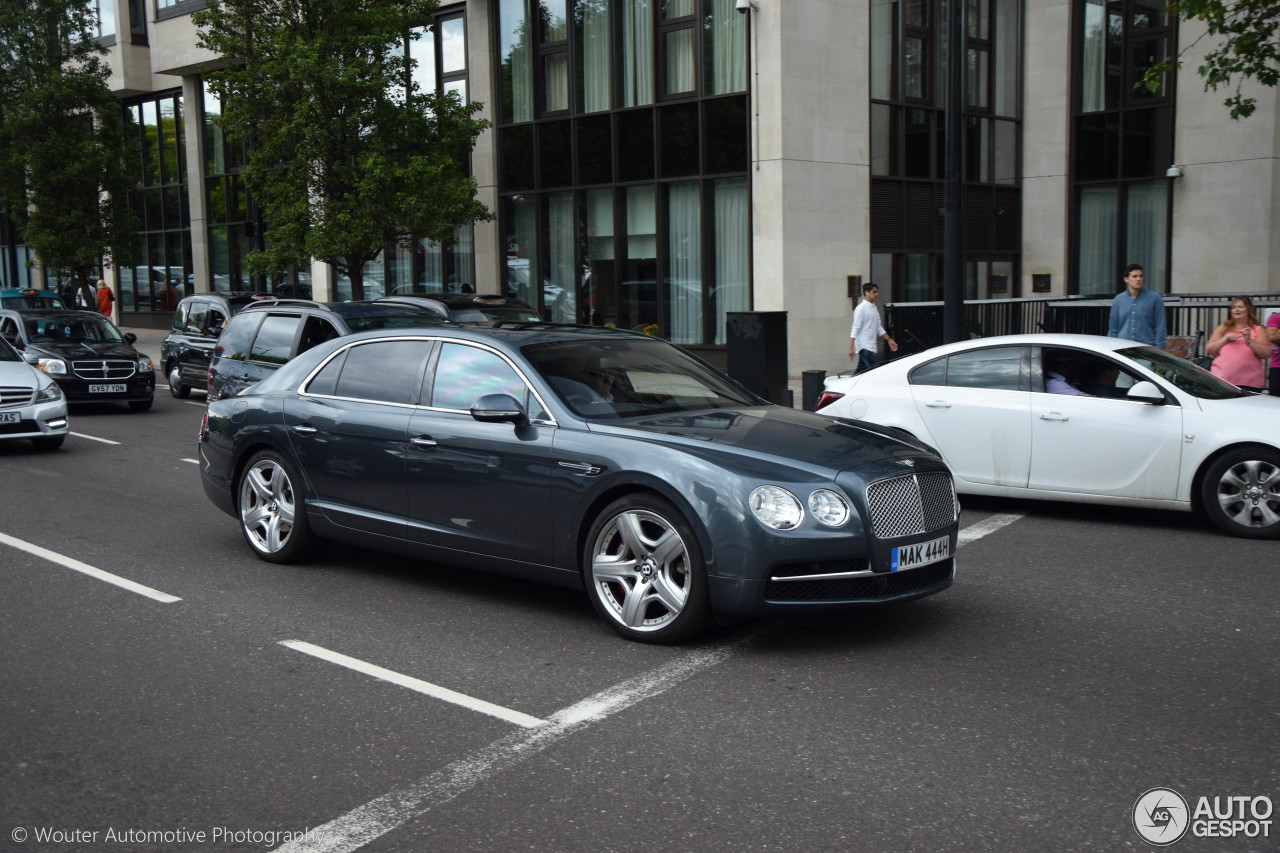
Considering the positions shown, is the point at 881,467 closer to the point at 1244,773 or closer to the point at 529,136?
the point at 1244,773

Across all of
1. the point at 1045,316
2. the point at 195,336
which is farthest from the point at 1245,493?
the point at 195,336

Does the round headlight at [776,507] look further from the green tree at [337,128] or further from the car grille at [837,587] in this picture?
→ the green tree at [337,128]

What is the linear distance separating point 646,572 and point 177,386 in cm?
1636

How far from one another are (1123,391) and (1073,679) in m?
4.46

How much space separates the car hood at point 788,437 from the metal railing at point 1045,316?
11.5 m

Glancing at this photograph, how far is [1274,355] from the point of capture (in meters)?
12.9

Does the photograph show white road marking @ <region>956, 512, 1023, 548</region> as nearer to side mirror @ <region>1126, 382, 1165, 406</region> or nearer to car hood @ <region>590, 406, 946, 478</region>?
side mirror @ <region>1126, 382, 1165, 406</region>

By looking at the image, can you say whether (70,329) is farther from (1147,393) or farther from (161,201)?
(161,201)

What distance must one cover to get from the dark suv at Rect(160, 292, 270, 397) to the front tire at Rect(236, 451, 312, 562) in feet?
39.3

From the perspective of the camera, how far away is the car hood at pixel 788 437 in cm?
595

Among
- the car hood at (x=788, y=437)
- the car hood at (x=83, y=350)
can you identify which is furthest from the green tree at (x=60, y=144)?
the car hood at (x=788, y=437)

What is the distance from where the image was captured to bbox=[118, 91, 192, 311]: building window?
126 ft

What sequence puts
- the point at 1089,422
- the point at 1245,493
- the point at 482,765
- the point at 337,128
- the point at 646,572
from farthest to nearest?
the point at 337,128 → the point at 1089,422 → the point at 1245,493 → the point at 646,572 → the point at 482,765

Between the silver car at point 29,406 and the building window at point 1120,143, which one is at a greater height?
the building window at point 1120,143
